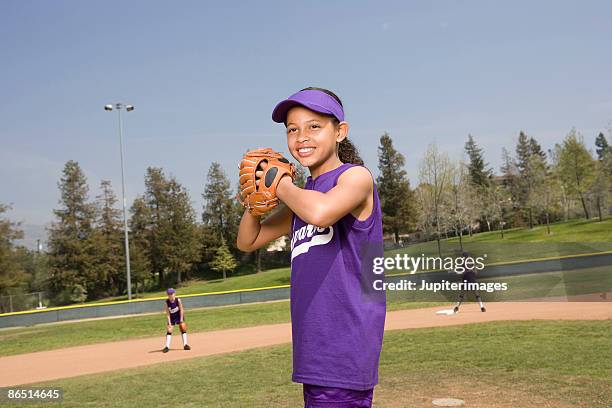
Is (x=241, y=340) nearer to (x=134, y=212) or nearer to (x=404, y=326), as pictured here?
(x=404, y=326)

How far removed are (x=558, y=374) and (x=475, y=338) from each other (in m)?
4.78

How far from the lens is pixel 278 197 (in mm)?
2350

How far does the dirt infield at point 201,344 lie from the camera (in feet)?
50.3

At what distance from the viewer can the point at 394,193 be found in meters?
66.2

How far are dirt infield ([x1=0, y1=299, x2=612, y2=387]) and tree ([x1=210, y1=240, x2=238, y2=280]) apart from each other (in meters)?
40.1

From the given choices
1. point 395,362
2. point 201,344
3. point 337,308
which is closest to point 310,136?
point 337,308

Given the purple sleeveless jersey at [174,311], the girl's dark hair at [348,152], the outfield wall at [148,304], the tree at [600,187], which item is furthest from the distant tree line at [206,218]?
the girl's dark hair at [348,152]

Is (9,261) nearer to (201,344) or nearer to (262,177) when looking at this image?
(201,344)

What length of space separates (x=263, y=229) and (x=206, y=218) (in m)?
65.7

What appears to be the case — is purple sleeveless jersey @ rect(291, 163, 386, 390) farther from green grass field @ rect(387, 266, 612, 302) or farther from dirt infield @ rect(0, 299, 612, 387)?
dirt infield @ rect(0, 299, 612, 387)

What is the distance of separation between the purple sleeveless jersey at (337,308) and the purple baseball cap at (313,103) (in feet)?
0.89

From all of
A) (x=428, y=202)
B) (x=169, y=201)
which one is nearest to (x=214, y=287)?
(x=169, y=201)

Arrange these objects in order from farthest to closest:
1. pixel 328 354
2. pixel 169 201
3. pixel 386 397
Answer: pixel 169 201 < pixel 386 397 < pixel 328 354

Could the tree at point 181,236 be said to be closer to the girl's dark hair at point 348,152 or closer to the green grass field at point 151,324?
the green grass field at point 151,324
